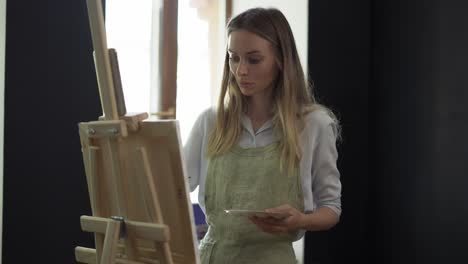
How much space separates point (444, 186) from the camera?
Answer: 2.81 m

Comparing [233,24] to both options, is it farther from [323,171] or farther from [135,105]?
[135,105]

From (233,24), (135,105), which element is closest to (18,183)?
(135,105)

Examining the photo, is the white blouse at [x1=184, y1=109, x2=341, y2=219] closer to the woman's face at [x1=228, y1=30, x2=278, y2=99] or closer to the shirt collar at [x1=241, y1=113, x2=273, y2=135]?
the shirt collar at [x1=241, y1=113, x2=273, y2=135]

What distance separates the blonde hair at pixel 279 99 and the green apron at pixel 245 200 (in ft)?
0.12

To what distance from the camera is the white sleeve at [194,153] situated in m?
1.71

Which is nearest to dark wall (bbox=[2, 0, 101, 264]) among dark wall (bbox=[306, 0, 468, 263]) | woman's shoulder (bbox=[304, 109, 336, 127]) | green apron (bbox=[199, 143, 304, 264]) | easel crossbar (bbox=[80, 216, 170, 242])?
easel crossbar (bbox=[80, 216, 170, 242])

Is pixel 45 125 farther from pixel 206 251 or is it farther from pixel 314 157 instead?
pixel 314 157

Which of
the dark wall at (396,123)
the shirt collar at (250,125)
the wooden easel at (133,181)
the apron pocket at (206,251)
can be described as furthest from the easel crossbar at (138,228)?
the dark wall at (396,123)

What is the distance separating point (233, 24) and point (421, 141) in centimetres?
168

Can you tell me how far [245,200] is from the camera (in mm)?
1602

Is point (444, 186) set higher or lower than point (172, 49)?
lower

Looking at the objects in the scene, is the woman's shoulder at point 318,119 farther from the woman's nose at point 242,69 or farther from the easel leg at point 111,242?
the easel leg at point 111,242

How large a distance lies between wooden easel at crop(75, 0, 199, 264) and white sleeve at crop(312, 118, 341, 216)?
436 millimetres

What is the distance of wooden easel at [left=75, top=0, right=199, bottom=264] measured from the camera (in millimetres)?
1393
